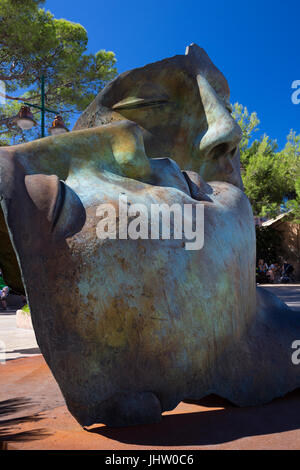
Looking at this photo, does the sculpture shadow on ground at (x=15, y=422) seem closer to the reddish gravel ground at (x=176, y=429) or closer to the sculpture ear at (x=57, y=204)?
the reddish gravel ground at (x=176, y=429)

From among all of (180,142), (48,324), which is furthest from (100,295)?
(180,142)

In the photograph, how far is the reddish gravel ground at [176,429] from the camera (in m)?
2.10

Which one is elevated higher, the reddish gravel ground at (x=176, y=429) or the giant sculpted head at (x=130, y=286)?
the giant sculpted head at (x=130, y=286)

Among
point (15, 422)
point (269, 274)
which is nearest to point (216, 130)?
point (15, 422)

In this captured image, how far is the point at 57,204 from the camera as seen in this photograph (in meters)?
2.37

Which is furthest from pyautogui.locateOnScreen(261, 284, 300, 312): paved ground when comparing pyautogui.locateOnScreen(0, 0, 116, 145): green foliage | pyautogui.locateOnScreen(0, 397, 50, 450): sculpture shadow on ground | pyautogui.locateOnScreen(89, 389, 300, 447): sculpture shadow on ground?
pyautogui.locateOnScreen(0, 0, 116, 145): green foliage

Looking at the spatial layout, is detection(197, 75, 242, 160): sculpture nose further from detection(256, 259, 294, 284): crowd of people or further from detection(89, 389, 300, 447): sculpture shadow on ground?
detection(256, 259, 294, 284): crowd of people

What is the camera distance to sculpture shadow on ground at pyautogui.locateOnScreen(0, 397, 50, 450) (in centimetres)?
229

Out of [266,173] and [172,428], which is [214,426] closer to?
[172,428]

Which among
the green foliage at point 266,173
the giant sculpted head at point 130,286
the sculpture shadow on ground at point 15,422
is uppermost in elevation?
the green foliage at point 266,173

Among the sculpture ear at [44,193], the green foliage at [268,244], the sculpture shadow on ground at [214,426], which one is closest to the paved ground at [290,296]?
the sculpture shadow on ground at [214,426]

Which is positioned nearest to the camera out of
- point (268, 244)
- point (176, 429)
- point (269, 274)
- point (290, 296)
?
point (176, 429)

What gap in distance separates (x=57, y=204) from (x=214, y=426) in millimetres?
1521

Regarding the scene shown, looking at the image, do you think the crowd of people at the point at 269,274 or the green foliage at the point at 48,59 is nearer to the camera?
the green foliage at the point at 48,59
